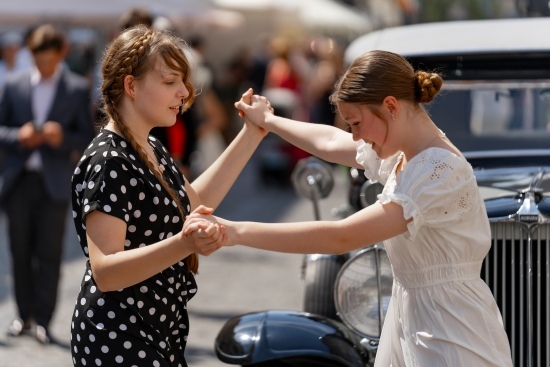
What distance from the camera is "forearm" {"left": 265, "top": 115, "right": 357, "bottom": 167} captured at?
3.71 metres

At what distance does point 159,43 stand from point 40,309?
155 inches

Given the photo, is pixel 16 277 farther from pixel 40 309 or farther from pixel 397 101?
pixel 397 101

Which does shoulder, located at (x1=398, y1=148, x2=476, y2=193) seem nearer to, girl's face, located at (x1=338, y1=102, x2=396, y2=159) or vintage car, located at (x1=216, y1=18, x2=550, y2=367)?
girl's face, located at (x1=338, y1=102, x2=396, y2=159)

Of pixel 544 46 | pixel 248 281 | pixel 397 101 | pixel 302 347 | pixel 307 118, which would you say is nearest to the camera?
pixel 397 101

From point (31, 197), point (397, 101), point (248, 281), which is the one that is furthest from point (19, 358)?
point (397, 101)

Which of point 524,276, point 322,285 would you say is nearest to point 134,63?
point 524,276

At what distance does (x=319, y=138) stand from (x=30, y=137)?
11.6 feet

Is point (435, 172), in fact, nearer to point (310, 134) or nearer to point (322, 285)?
point (310, 134)

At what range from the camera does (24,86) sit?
7094 millimetres

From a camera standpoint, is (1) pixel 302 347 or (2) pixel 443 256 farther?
(1) pixel 302 347

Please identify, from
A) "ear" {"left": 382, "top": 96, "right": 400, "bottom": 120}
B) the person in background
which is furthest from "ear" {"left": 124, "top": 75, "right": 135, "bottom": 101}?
the person in background

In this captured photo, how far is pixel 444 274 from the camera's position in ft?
10.4

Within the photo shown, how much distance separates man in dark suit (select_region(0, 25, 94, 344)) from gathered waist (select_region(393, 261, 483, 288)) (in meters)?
4.04

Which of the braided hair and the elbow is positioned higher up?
the braided hair
